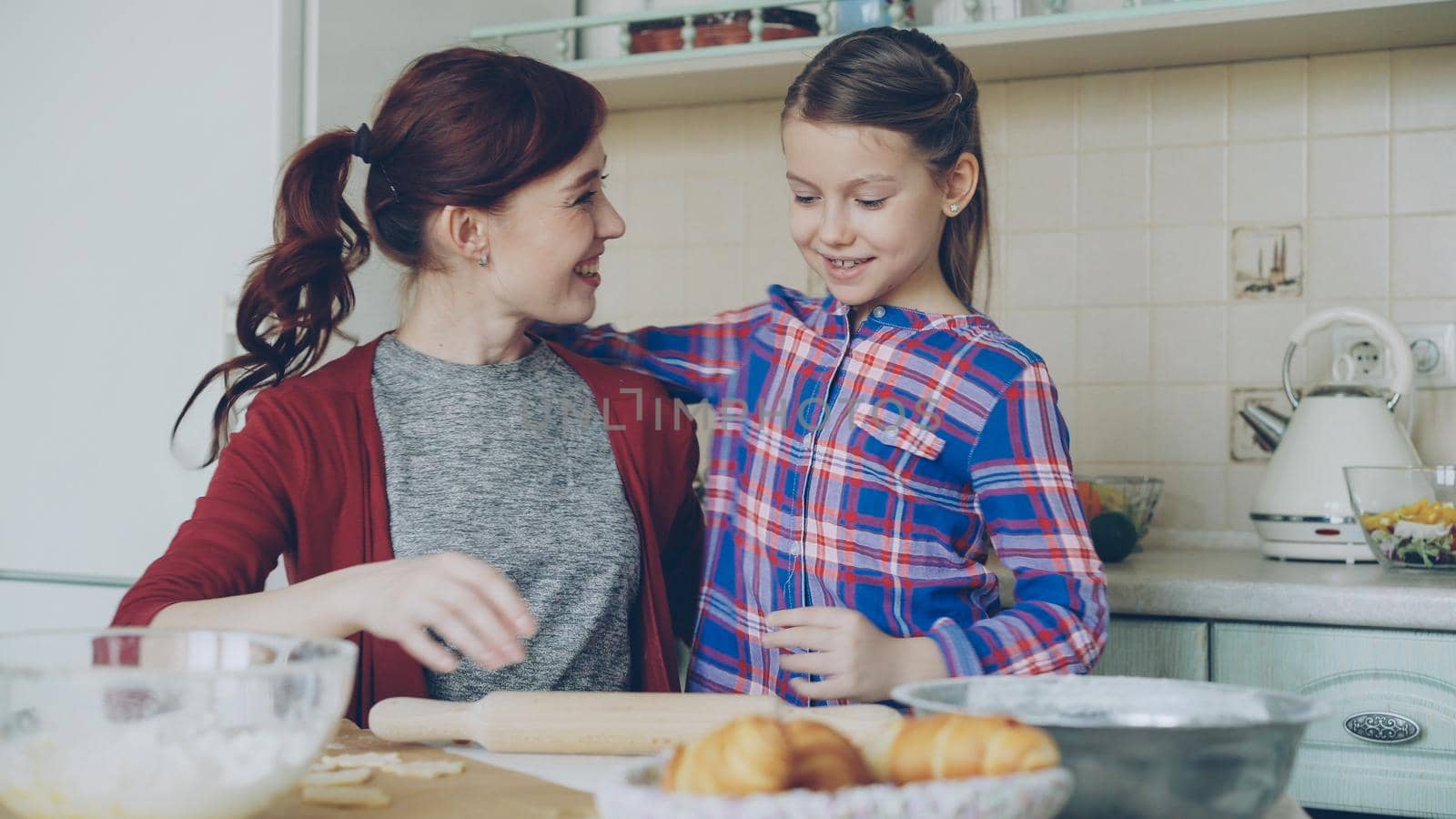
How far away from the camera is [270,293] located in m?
1.28

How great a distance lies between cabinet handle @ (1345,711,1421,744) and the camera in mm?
1455

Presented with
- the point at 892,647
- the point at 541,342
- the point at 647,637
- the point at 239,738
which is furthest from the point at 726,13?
the point at 239,738

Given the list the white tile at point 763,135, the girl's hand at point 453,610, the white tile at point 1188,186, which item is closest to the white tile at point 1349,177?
the white tile at point 1188,186

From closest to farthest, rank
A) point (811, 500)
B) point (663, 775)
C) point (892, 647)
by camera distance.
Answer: point (663, 775)
point (892, 647)
point (811, 500)

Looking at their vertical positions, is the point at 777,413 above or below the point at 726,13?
below

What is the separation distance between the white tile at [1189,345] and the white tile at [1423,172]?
278 mm

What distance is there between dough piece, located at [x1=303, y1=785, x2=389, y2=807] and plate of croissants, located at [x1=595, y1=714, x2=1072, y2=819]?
8.4 inches

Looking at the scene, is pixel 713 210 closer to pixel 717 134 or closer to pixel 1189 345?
pixel 717 134

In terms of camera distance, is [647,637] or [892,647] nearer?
[892,647]

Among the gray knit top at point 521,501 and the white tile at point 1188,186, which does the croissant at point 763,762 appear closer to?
the gray knit top at point 521,501

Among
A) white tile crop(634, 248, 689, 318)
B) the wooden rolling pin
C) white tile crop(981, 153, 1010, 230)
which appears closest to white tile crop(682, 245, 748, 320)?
white tile crop(634, 248, 689, 318)

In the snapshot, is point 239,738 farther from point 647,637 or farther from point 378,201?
point 378,201

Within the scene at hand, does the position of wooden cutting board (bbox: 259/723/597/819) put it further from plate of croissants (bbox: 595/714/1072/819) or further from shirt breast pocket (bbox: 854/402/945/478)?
shirt breast pocket (bbox: 854/402/945/478)

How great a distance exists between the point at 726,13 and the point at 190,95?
29.3 inches
